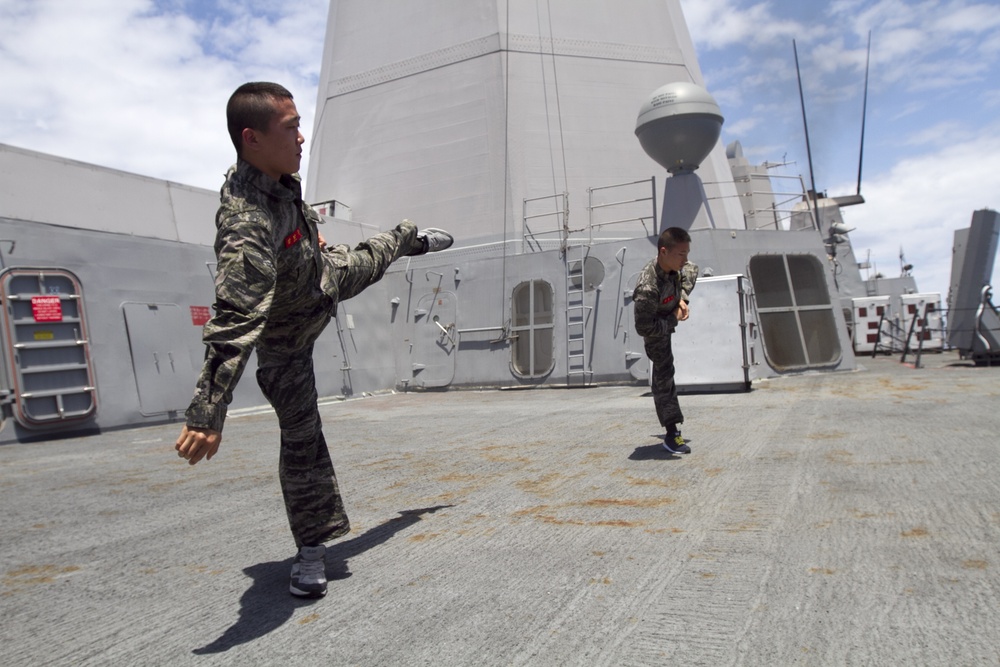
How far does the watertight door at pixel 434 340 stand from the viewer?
12891 millimetres

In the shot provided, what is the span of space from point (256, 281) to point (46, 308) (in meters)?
7.63

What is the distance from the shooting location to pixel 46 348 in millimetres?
8156

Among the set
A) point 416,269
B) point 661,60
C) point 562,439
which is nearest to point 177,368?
point 416,269

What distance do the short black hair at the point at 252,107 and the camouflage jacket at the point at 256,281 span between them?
11 centimetres

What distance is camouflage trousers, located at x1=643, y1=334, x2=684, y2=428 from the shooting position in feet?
14.5

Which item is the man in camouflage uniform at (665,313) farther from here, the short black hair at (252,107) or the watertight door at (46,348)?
the watertight door at (46,348)

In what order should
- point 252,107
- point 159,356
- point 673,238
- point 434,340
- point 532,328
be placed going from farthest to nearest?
point 434,340 → point 532,328 → point 159,356 → point 673,238 → point 252,107

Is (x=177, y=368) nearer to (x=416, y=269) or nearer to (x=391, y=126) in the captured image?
(x=416, y=269)

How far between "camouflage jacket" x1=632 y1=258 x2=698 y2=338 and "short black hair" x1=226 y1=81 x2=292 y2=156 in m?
2.77

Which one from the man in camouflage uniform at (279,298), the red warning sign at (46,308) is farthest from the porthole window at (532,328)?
the man in camouflage uniform at (279,298)

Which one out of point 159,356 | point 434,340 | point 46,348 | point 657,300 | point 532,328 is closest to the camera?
point 657,300

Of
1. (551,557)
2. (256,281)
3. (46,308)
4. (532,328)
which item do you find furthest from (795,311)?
(256,281)

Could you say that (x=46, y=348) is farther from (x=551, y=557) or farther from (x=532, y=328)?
(x=551, y=557)

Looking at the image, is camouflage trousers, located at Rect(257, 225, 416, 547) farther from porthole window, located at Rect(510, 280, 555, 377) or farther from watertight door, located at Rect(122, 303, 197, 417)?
porthole window, located at Rect(510, 280, 555, 377)
